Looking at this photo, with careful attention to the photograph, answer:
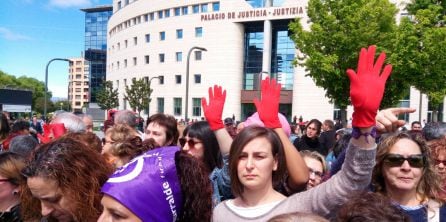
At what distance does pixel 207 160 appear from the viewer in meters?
3.88

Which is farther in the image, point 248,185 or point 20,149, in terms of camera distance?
point 20,149

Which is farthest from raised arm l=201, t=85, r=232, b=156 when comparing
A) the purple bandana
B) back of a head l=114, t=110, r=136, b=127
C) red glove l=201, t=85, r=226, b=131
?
back of a head l=114, t=110, r=136, b=127

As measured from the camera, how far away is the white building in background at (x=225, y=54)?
4362 centimetres

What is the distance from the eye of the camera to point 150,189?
Result: 164 cm

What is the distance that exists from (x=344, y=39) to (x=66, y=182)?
2171cm

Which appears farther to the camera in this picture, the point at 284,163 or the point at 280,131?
the point at 280,131

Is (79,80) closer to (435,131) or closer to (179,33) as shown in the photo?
(179,33)

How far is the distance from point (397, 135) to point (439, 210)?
1.88 feet

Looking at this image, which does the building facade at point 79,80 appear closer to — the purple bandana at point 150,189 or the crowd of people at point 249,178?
the crowd of people at point 249,178

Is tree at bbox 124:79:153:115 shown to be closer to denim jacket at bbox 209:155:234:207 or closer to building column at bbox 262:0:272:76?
building column at bbox 262:0:272:76

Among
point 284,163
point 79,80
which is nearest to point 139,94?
point 284,163

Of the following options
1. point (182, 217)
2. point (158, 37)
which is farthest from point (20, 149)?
point (158, 37)

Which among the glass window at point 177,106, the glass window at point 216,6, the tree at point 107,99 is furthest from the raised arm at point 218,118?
the tree at point 107,99

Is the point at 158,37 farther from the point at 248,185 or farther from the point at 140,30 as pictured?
the point at 248,185
